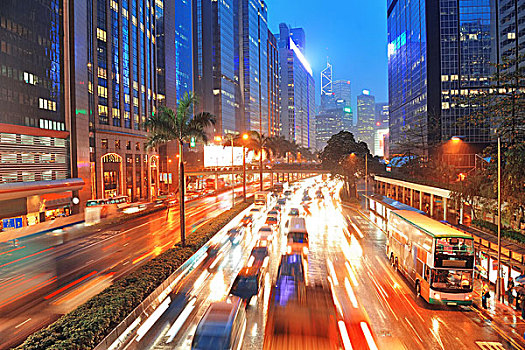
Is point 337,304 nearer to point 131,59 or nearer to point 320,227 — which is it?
point 320,227

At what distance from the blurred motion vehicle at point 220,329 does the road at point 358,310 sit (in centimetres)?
178

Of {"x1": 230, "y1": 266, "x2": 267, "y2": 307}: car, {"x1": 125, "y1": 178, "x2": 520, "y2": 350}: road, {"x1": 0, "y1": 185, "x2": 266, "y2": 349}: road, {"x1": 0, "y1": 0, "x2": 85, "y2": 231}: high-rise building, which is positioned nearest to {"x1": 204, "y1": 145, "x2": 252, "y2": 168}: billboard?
{"x1": 0, "y1": 0, "x2": 85, "y2": 231}: high-rise building

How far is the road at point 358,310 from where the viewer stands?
13633 mm

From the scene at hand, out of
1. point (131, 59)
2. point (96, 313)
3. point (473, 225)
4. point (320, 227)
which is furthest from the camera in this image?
point (131, 59)

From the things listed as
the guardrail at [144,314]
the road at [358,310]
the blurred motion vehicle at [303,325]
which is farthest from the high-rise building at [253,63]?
the blurred motion vehicle at [303,325]

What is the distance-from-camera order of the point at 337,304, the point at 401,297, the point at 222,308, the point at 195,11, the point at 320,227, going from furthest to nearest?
the point at 195,11
the point at 320,227
the point at 401,297
the point at 337,304
the point at 222,308

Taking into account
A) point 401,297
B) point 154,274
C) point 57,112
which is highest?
point 57,112

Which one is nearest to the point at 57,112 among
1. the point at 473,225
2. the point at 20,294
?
the point at 20,294

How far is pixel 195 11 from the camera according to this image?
445ft

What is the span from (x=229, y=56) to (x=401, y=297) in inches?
5489

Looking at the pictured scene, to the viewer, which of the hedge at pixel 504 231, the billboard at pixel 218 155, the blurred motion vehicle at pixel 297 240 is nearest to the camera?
the hedge at pixel 504 231

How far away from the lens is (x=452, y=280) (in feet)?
54.0

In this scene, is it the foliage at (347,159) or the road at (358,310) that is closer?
the road at (358,310)

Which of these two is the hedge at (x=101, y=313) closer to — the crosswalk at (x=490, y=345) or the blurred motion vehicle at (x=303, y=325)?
the blurred motion vehicle at (x=303, y=325)
